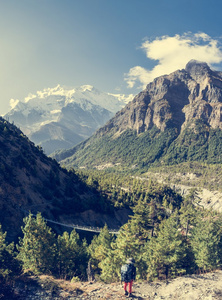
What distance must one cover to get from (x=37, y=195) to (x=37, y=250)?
57328 millimetres

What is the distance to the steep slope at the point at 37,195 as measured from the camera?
240ft

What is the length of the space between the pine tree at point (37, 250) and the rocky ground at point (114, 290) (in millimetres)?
7930

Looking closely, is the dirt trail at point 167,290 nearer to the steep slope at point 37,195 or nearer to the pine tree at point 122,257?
the pine tree at point 122,257

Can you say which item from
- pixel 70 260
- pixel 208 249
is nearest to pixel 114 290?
pixel 70 260

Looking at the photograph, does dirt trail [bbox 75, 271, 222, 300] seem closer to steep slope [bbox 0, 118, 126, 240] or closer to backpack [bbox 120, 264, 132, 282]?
backpack [bbox 120, 264, 132, 282]

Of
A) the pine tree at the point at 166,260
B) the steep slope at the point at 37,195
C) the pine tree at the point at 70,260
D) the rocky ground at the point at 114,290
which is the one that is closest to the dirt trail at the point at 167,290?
the rocky ground at the point at 114,290

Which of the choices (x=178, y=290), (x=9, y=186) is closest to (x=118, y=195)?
(x=9, y=186)

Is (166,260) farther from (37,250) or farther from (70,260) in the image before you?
(37,250)

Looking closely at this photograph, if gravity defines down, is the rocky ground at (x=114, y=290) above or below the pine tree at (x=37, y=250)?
below

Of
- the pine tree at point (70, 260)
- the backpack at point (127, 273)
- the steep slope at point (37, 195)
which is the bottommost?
the pine tree at point (70, 260)

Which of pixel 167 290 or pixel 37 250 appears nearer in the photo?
pixel 167 290

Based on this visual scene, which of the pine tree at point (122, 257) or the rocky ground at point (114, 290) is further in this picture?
the pine tree at point (122, 257)

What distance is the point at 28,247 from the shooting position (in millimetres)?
33781

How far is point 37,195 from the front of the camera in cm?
8769
